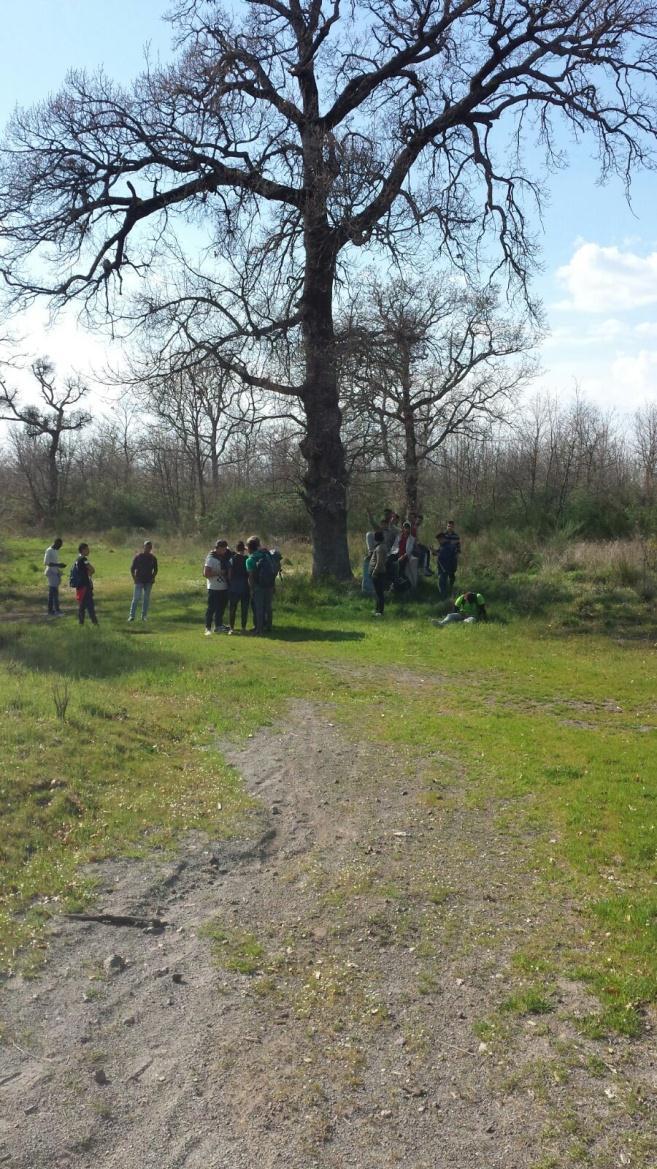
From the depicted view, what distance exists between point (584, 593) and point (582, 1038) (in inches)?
607

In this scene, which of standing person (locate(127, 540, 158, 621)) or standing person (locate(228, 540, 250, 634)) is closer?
standing person (locate(228, 540, 250, 634))

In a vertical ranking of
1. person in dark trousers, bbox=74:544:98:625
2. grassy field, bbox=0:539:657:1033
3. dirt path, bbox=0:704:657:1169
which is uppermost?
person in dark trousers, bbox=74:544:98:625

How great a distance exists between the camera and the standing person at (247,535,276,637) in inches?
670

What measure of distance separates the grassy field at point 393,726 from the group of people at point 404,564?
484 millimetres

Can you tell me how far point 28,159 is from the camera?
62.9 feet

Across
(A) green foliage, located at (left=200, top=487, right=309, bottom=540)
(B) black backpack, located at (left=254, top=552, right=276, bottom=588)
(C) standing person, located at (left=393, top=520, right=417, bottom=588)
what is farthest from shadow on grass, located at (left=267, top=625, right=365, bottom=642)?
(A) green foliage, located at (left=200, top=487, right=309, bottom=540)

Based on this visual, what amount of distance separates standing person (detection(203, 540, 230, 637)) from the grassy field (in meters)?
0.55

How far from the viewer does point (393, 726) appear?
34.3ft

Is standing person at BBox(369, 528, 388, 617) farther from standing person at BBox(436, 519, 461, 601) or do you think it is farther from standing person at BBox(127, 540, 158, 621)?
standing person at BBox(127, 540, 158, 621)

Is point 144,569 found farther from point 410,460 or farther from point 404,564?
point 410,460

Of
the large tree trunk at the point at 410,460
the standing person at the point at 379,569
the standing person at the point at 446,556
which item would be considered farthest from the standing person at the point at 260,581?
the large tree trunk at the point at 410,460

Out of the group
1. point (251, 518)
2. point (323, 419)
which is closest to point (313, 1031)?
point (323, 419)

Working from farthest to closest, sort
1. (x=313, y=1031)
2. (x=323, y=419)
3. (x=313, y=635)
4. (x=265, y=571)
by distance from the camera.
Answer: (x=323, y=419) → (x=313, y=635) → (x=265, y=571) → (x=313, y=1031)

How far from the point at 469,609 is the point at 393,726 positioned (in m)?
7.85
